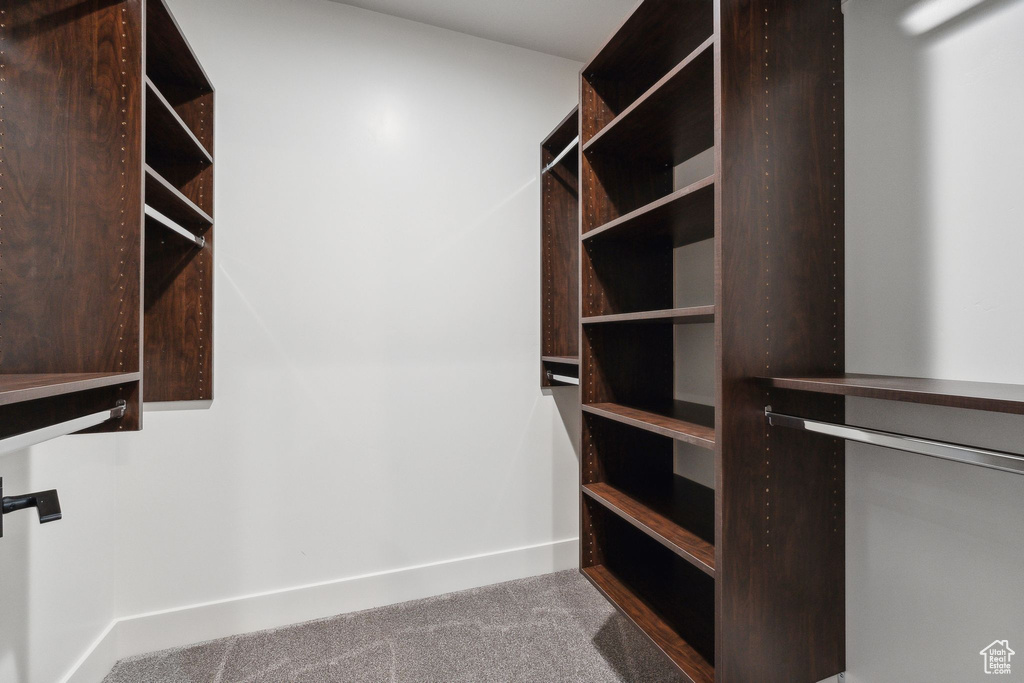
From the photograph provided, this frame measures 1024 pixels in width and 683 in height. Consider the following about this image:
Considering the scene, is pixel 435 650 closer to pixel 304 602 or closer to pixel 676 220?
pixel 304 602

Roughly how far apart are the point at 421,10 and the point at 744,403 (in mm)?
2044

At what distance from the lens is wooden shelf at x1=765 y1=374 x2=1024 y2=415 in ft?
2.21

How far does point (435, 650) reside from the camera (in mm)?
1663

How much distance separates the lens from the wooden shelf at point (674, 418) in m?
1.12

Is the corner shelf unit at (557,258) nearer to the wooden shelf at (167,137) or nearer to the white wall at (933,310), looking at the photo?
the white wall at (933,310)

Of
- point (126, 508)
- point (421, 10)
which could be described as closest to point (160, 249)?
point (126, 508)

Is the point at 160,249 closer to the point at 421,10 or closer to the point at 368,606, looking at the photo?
the point at 421,10

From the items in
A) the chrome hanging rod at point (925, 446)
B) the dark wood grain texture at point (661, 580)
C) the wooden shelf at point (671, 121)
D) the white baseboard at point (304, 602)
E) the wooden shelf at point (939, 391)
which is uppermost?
the wooden shelf at point (671, 121)

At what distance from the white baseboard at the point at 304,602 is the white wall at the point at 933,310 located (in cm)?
134

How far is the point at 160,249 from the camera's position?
1.66 m

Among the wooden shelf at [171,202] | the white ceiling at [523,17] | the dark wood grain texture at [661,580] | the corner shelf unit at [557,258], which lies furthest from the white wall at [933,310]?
the wooden shelf at [171,202]

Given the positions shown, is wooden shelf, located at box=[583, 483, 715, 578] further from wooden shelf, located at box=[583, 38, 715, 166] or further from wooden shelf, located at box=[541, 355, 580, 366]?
wooden shelf, located at box=[583, 38, 715, 166]

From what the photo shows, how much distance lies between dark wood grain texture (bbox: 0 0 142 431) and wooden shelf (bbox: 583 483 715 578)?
134 cm

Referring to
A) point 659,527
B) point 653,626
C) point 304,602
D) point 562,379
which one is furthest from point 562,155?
point 304,602
